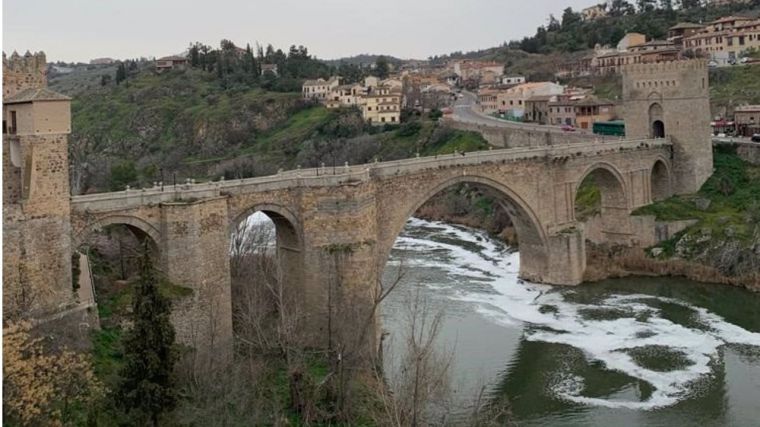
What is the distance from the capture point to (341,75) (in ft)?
263

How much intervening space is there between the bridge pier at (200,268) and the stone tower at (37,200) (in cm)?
228

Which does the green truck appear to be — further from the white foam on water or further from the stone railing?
the white foam on water

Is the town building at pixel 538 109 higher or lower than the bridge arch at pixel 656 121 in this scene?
higher

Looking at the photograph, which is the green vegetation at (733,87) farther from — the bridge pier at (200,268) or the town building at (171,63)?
the town building at (171,63)

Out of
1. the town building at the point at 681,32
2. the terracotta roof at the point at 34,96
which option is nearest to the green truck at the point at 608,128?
the town building at the point at 681,32

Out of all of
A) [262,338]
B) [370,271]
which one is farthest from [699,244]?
[262,338]

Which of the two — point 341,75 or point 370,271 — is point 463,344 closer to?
point 370,271

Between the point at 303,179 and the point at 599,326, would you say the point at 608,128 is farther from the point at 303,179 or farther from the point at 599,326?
the point at 303,179

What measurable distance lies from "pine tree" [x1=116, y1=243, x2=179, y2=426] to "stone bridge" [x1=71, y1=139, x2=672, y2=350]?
12.9ft

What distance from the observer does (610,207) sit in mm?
33344

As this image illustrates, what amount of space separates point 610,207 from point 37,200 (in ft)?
78.0

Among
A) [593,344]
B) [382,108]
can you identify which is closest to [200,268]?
[593,344]

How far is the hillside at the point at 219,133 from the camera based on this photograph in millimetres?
→ 51781

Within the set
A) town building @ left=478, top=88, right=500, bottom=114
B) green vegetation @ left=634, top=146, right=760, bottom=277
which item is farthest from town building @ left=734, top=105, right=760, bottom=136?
town building @ left=478, top=88, right=500, bottom=114
